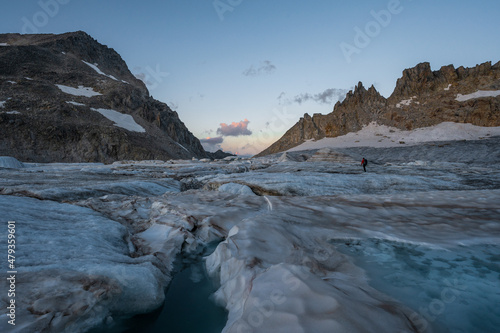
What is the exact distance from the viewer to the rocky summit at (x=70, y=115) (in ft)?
126

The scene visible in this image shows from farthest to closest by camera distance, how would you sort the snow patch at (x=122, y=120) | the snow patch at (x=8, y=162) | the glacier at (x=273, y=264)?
the snow patch at (x=122, y=120) → the snow patch at (x=8, y=162) → the glacier at (x=273, y=264)

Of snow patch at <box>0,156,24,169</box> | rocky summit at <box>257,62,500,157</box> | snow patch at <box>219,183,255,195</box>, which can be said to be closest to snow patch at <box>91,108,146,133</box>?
snow patch at <box>0,156,24,169</box>

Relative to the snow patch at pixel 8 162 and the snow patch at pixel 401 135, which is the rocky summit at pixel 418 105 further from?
the snow patch at pixel 8 162

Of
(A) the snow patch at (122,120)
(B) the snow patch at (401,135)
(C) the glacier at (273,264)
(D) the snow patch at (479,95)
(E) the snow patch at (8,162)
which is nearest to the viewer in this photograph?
(C) the glacier at (273,264)

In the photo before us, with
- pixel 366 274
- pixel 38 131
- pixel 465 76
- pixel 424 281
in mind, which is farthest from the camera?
pixel 465 76

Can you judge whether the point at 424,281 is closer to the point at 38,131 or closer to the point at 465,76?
the point at 38,131

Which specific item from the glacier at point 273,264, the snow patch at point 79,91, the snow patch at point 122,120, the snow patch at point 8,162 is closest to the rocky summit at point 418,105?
the snow patch at point 122,120

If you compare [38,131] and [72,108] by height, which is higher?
[72,108]

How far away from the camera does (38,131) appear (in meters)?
38.7

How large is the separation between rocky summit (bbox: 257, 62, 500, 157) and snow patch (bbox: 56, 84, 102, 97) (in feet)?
190

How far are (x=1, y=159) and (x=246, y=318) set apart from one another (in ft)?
100

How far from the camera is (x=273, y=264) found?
3154mm

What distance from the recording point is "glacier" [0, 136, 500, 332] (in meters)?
2.04

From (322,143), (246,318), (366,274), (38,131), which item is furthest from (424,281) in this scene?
(322,143)
